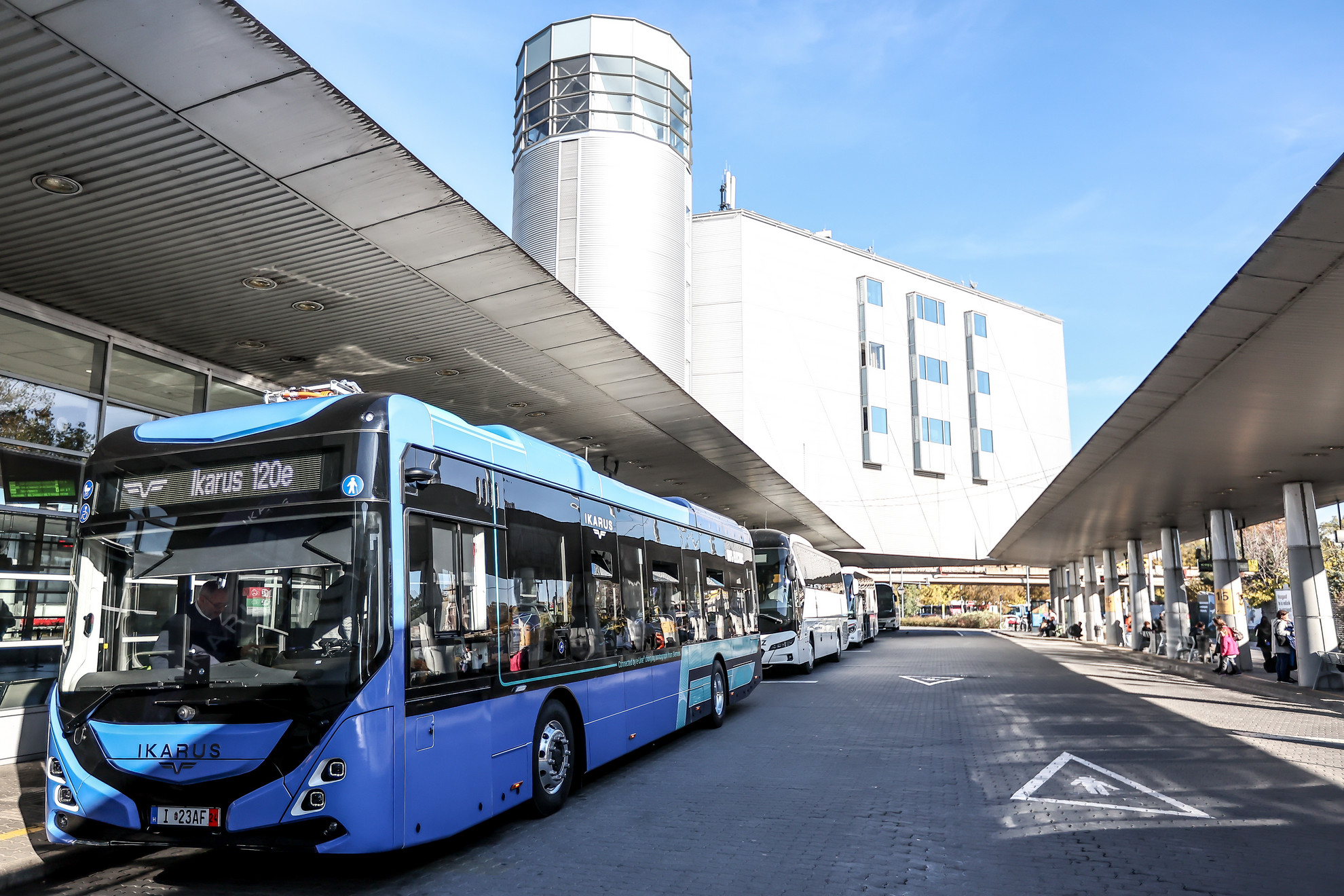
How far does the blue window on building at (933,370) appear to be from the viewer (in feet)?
192

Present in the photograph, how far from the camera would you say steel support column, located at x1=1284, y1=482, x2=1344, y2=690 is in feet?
66.2

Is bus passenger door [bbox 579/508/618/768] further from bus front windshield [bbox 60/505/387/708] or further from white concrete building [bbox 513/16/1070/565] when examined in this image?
white concrete building [bbox 513/16/1070/565]

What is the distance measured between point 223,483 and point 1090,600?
49067 mm

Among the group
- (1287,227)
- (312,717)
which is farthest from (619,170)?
(312,717)

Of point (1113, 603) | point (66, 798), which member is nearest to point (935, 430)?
point (1113, 603)

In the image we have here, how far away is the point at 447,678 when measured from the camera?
6422mm

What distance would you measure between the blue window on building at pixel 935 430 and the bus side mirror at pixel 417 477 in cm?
5353

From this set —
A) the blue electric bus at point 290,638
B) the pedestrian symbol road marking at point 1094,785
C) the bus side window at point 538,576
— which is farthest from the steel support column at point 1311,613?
the blue electric bus at point 290,638

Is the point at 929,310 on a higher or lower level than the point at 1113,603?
higher

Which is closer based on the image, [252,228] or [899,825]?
[899,825]

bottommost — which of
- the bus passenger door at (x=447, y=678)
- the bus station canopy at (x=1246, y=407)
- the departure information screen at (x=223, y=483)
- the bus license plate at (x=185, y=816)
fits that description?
the bus license plate at (x=185, y=816)

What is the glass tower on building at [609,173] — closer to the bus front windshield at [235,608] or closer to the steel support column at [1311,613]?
the steel support column at [1311,613]

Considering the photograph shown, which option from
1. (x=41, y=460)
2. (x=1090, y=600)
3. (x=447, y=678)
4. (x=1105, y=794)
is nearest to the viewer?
(x=447, y=678)

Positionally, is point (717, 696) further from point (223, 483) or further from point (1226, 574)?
point (1226, 574)
